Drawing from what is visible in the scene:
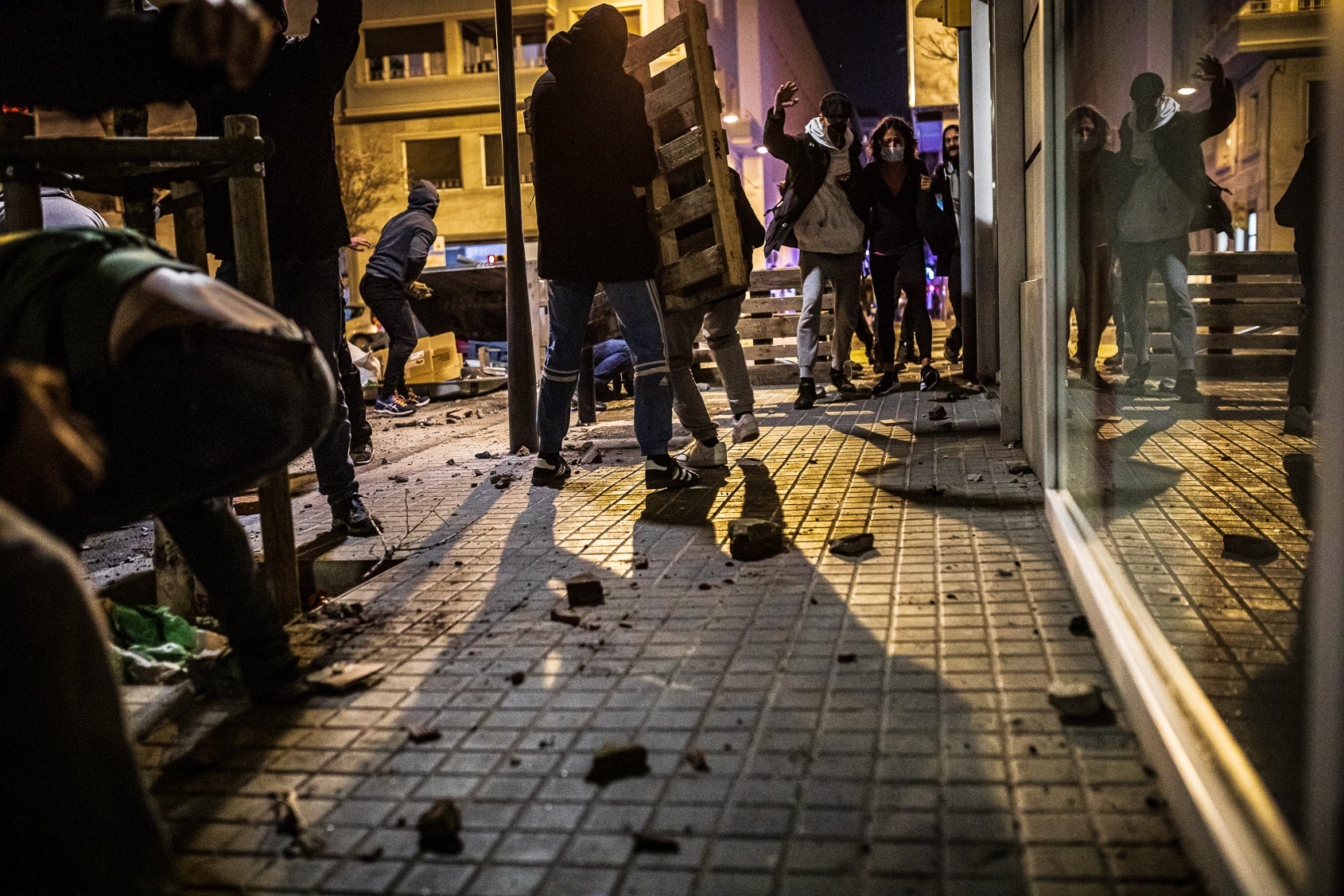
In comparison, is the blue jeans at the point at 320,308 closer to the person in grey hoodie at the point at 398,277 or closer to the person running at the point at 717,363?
the person running at the point at 717,363

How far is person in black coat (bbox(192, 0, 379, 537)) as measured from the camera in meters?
4.96

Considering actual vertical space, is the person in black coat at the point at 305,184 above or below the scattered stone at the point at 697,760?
above

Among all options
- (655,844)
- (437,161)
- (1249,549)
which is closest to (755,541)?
(1249,549)

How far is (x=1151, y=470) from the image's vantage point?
6.15m

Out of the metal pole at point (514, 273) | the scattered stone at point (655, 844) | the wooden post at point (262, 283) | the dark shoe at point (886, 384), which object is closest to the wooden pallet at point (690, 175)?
the metal pole at point (514, 273)

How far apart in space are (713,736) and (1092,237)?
833 cm

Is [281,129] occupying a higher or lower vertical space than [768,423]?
higher

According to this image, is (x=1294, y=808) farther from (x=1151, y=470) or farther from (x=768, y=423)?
(x=768, y=423)

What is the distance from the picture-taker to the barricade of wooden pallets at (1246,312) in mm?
10727

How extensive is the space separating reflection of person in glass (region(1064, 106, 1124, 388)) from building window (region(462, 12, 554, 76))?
3463 centimetres

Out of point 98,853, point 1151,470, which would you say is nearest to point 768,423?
point 1151,470

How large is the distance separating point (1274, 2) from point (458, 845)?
30123 mm

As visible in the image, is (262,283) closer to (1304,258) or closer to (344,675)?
(344,675)

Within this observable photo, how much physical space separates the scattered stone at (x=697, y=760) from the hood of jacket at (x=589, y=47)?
4.17 m
